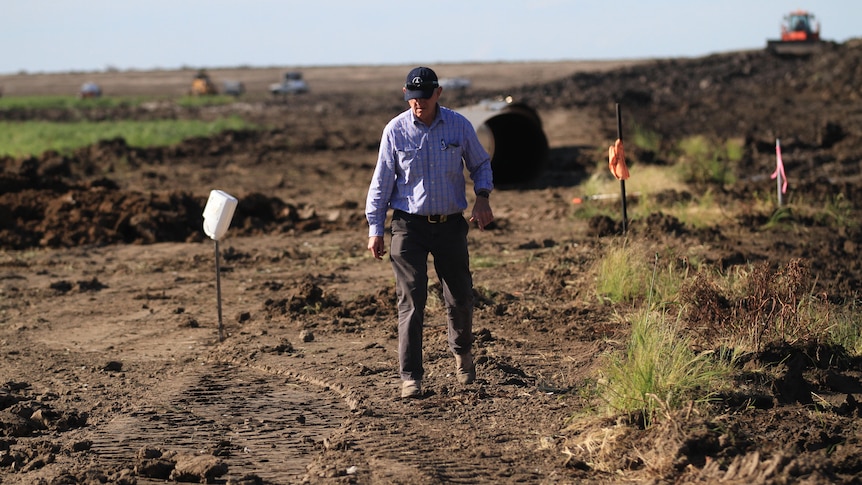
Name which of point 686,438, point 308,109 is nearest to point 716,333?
point 686,438

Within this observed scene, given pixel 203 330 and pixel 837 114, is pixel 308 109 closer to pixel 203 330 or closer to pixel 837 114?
pixel 837 114

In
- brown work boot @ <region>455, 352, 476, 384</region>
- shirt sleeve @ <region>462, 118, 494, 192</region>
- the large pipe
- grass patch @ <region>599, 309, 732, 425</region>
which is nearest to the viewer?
grass patch @ <region>599, 309, 732, 425</region>

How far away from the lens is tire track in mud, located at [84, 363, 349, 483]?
6.25m

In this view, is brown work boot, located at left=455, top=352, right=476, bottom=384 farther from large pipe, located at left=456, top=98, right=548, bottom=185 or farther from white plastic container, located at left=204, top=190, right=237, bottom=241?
large pipe, located at left=456, top=98, right=548, bottom=185

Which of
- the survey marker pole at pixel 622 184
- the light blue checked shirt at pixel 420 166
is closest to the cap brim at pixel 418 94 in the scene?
the light blue checked shirt at pixel 420 166

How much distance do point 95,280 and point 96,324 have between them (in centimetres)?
195

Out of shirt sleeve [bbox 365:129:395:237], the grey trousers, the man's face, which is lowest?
the grey trousers

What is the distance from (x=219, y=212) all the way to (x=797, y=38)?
4500 centimetres

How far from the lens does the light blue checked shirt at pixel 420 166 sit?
6949 millimetres

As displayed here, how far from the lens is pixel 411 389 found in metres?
7.13

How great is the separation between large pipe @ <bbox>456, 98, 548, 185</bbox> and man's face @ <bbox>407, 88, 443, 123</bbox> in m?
11.4

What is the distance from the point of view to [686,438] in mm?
5672

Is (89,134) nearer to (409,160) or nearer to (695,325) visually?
(695,325)

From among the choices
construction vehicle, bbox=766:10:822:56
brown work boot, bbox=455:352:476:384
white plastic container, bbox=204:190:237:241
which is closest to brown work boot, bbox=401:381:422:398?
brown work boot, bbox=455:352:476:384
